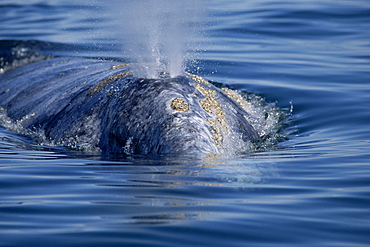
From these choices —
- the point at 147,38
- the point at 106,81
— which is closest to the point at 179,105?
the point at 106,81

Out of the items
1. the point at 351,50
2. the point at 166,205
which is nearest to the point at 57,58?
the point at 351,50

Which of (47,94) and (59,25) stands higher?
(59,25)

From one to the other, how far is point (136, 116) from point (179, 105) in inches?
19.3

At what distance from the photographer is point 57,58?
10812mm

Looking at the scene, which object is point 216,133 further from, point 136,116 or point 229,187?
point 229,187

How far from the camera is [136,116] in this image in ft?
21.0

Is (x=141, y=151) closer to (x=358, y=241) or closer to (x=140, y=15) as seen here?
(x=358, y=241)

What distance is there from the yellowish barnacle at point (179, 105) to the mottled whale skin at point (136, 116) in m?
0.01

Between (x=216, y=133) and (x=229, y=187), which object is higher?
(x=216, y=133)

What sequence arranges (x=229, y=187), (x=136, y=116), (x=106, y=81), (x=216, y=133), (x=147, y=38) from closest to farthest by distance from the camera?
(x=229, y=187) < (x=216, y=133) < (x=136, y=116) < (x=106, y=81) < (x=147, y=38)

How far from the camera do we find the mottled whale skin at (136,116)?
6.06 m

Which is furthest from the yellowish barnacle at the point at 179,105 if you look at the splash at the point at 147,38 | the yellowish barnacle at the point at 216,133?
the splash at the point at 147,38

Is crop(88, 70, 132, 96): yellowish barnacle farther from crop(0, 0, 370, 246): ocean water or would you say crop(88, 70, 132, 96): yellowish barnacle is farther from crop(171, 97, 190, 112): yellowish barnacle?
crop(171, 97, 190, 112): yellowish barnacle

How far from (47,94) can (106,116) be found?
218 cm
